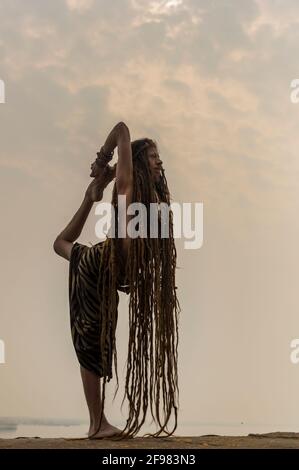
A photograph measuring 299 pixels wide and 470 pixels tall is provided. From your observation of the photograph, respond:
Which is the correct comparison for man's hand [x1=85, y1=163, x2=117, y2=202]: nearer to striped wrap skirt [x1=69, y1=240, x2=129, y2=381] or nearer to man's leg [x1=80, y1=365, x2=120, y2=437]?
striped wrap skirt [x1=69, y1=240, x2=129, y2=381]

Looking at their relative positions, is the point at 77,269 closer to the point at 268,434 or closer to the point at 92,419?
the point at 92,419

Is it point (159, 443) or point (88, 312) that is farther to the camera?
point (88, 312)

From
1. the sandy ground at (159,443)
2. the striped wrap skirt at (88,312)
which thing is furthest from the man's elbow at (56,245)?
the sandy ground at (159,443)

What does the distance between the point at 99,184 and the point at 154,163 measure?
0.39 metres

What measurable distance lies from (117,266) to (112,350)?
1.52 ft

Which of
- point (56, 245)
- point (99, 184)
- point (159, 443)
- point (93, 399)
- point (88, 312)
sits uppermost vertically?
point (99, 184)

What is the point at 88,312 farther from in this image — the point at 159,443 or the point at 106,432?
the point at 159,443

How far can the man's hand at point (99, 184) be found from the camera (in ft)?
16.9

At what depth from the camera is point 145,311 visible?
4789mm

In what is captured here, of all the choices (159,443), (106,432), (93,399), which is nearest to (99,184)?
(93,399)

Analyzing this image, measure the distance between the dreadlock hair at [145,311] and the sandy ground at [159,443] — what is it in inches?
5.2

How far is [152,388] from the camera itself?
4703mm

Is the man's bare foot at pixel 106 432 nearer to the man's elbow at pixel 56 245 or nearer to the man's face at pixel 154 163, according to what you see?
the man's elbow at pixel 56 245
